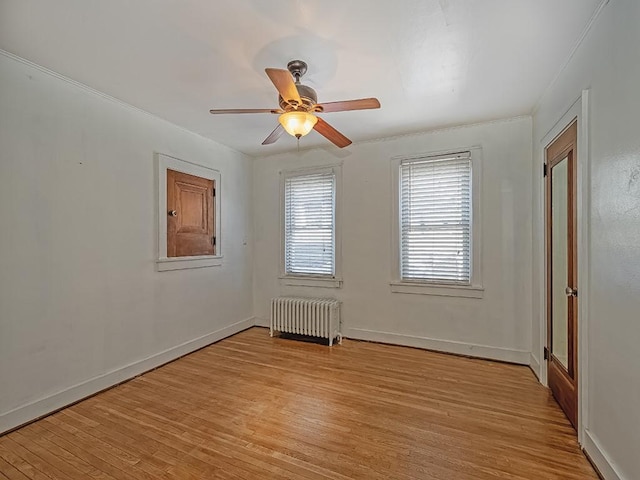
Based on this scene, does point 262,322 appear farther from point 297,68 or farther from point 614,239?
point 614,239

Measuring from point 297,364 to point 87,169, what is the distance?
279 cm

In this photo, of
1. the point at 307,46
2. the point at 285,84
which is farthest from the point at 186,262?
the point at 307,46

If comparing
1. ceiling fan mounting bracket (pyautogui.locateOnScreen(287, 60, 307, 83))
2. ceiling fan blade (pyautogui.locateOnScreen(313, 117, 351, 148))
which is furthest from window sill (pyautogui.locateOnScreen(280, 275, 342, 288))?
ceiling fan mounting bracket (pyautogui.locateOnScreen(287, 60, 307, 83))

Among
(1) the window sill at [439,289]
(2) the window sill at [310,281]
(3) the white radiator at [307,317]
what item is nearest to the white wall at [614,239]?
(1) the window sill at [439,289]

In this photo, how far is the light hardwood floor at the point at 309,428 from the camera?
191cm

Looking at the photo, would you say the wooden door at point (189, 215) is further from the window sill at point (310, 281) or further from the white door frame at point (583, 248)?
the white door frame at point (583, 248)

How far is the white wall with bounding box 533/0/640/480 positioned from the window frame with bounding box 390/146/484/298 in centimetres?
155

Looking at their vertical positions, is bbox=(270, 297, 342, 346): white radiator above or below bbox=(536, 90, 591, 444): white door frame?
below

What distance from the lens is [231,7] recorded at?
1.82m

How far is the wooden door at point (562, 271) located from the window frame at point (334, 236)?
2.36 m

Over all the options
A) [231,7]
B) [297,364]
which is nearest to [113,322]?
[297,364]

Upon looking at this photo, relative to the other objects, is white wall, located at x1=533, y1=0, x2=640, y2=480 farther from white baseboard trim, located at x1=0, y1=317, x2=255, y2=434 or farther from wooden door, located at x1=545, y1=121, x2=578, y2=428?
white baseboard trim, located at x1=0, y1=317, x2=255, y2=434

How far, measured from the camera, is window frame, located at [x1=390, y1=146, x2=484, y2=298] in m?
3.66

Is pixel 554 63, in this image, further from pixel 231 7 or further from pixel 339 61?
pixel 231 7
